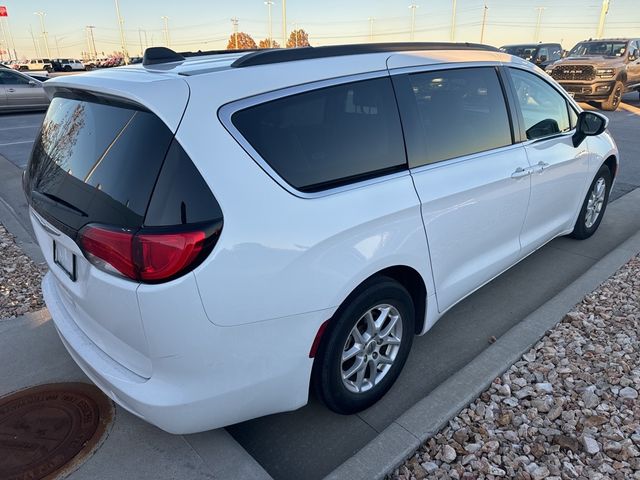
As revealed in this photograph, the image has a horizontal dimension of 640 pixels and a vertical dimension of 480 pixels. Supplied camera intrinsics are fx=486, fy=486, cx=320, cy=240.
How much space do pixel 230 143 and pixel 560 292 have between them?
296cm

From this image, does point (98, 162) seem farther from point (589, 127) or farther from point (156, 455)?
point (589, 127)

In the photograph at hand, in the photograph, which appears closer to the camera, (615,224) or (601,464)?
(601,464)

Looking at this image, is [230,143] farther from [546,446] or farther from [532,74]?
[532,74]

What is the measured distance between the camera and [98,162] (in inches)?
80.0

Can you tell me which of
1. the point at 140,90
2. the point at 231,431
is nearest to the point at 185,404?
the point at 231,431

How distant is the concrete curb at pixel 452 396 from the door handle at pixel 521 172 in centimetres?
96

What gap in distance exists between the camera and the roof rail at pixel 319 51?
2.19m

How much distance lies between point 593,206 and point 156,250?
4.42 meters

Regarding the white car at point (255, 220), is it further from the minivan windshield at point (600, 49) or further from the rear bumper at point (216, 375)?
the minivan windshield at point (600, 49)

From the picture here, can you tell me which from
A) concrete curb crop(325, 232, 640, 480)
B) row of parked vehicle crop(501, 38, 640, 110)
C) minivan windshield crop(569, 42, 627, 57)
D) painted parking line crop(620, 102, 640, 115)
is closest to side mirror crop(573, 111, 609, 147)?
concrete curb crop(325, 232, 640, 480)

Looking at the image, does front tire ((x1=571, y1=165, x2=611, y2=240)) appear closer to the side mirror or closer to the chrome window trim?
the side mirror

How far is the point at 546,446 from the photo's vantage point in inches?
91.9

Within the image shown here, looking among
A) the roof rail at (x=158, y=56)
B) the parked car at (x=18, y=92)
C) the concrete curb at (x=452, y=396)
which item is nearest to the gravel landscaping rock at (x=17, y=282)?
the roof rail at (x=158, y=56)

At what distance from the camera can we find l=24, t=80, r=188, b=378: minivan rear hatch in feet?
6.07
